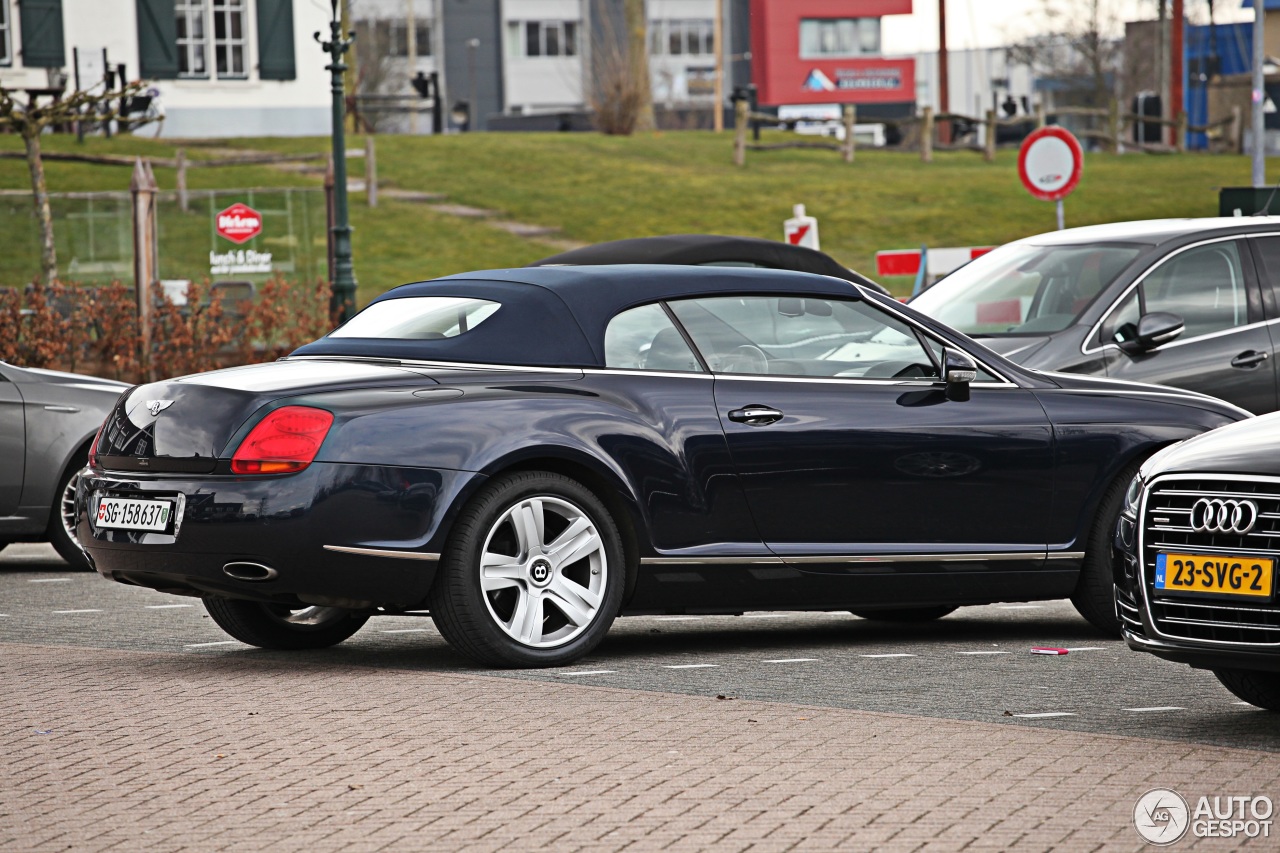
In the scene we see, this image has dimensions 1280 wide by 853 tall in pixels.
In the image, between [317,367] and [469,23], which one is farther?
[469,23]

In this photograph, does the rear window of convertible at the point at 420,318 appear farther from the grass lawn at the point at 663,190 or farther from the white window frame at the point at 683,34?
the white window frame at the point at 683,34

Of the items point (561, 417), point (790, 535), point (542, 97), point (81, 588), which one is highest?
point (542, 97)

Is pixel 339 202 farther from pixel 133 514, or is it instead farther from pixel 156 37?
pixel 156 37

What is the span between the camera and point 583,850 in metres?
4.64

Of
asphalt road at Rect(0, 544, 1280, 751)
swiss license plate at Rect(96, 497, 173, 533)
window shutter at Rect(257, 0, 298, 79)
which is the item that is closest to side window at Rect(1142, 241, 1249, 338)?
asphalt road at Rect(0, 544, 1280, 751)

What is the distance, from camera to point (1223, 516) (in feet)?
18.6

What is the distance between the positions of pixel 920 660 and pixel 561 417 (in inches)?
66.6

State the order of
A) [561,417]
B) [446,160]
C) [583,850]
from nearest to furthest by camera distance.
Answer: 1. [583,850]
2. [561,417]
3. [446,160]

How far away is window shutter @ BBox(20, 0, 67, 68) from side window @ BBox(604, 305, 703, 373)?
36.4 meters

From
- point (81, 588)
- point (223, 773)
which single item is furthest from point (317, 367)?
point (81, 588)

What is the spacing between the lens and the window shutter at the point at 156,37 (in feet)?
137

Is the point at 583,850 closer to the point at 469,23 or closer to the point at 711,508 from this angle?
the point at 711,508

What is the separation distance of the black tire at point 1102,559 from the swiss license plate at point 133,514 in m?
3.64

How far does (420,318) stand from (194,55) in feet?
121
